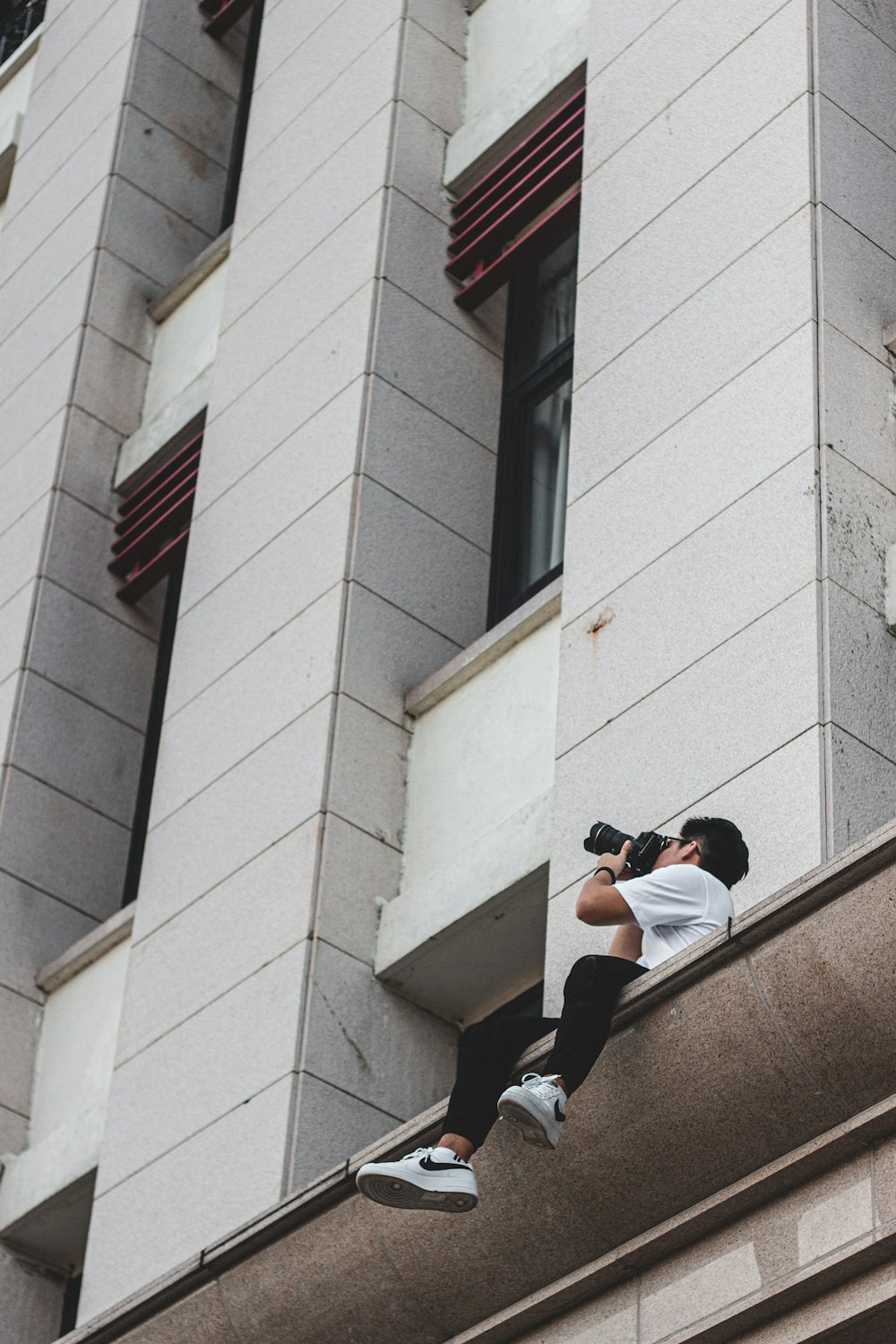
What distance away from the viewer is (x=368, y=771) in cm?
1317

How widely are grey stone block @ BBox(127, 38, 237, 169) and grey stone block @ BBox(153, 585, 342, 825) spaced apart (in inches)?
281

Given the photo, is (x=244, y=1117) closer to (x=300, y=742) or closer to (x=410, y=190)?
(x=300, y=742)

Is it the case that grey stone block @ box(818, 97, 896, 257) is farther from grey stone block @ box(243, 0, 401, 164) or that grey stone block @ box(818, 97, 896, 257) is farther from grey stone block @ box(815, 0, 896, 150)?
grey stone block @ box(243, 0, 401, 164)

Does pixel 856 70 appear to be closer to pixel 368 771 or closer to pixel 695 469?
pixel 695 469

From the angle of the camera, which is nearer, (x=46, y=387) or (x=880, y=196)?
(x=880, y=196)

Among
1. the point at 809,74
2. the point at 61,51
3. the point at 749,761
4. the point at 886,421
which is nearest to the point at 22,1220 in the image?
the point at 749,761

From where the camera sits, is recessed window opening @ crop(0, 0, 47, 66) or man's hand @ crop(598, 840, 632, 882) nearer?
man's hand @ crop(598, 840, 632, 882)

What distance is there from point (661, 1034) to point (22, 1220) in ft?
22.0

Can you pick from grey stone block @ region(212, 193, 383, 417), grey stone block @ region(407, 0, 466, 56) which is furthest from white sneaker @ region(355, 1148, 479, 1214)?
grey stone block @ region(407, 0, 466, 56)

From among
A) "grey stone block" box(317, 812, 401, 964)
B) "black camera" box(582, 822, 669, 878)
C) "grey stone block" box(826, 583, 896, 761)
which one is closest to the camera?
"black camera" box(582, 822, 669, 878)

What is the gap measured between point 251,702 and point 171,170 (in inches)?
285

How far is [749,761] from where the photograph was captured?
1032 cm

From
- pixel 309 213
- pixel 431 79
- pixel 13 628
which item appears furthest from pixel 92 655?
pixel 431 79

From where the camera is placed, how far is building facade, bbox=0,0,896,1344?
8.97m
